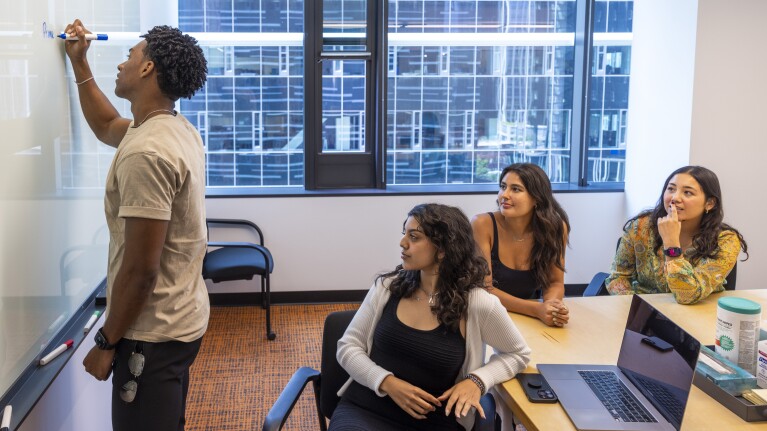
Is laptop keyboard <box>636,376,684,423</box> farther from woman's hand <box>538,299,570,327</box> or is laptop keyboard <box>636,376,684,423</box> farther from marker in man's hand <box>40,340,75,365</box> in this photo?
marker in man's hand <box>40,340,75,365</box>

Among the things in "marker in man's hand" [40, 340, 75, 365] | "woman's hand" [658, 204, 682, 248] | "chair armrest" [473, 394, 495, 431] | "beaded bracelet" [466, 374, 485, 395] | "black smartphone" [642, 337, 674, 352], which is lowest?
"chair armrest" [473, 394, 495, 431]

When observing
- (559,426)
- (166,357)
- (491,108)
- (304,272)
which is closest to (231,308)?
(304,272)

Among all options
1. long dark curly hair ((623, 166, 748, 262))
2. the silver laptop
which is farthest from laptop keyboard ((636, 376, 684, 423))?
long dark curly hair ((623, 166, 748, 262))

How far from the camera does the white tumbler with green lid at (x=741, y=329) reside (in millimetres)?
2133

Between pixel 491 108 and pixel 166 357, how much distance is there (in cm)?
377

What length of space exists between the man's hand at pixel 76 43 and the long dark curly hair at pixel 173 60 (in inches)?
12.3

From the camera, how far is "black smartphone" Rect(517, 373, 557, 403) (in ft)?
6.63

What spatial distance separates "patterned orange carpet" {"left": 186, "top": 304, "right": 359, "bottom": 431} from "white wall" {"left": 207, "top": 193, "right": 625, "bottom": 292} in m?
0.20

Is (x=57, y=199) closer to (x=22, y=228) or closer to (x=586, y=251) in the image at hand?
(x=22, y=228)

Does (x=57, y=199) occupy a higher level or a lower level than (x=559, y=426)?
higher

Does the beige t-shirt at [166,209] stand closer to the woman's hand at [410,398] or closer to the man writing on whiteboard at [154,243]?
the man writing on whiteboard at [154,243]

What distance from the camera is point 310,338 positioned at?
4.36m

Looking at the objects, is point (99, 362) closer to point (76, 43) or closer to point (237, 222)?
point (76, 43)

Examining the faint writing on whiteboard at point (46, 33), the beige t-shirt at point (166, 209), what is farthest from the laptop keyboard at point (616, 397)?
the faint writing on whiteboard at point (46, 33)
